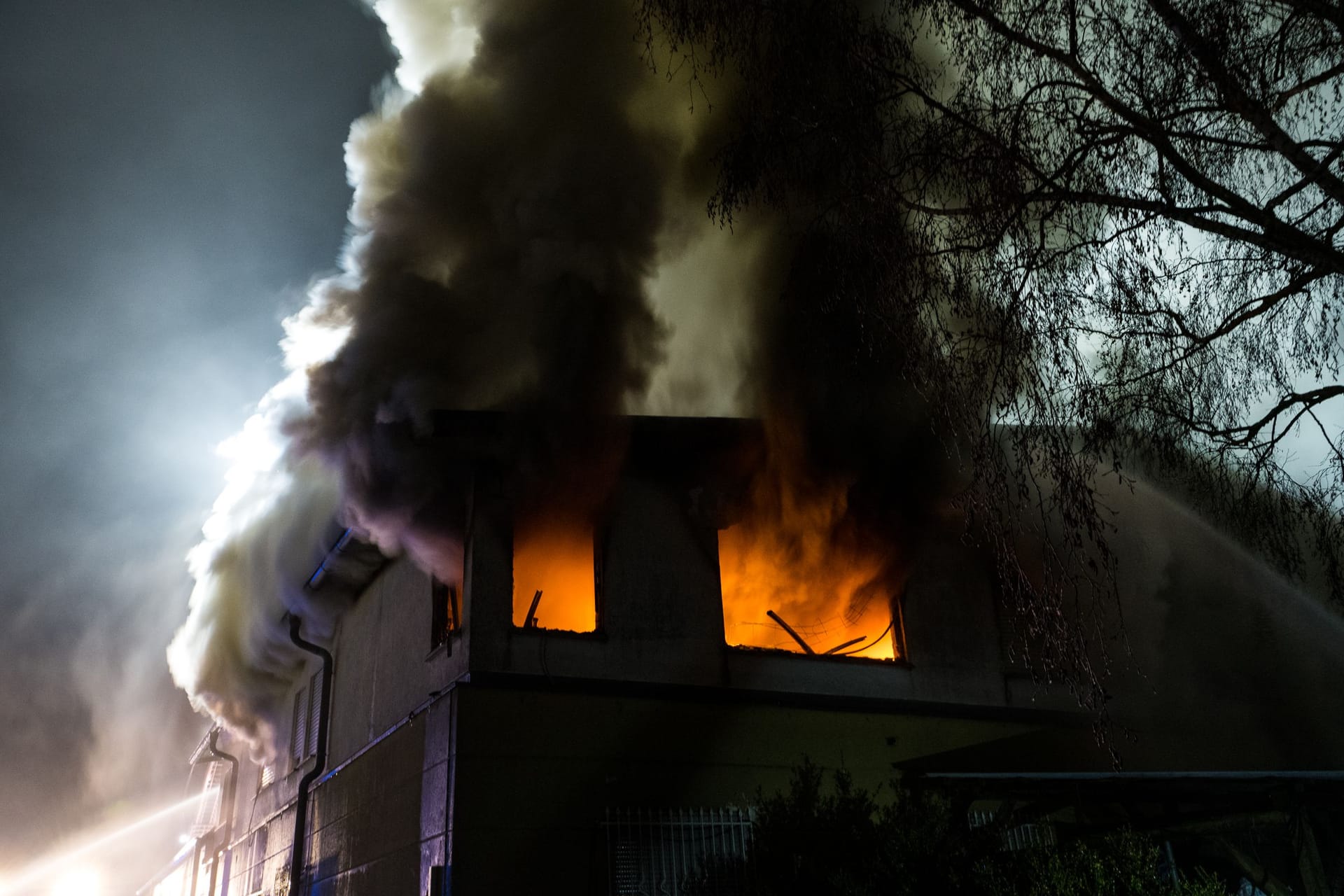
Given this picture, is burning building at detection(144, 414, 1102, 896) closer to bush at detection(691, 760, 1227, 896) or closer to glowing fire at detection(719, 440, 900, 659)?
glowing fire at detection(719, 440, 900, 659)

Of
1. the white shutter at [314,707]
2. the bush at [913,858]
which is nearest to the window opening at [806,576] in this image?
the bush at [913,858]

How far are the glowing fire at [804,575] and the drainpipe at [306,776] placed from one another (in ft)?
23.3

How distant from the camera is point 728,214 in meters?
6.72

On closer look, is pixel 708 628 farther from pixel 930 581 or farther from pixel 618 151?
pixel 618 151

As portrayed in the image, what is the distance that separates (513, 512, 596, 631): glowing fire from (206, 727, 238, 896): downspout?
48.8 ft

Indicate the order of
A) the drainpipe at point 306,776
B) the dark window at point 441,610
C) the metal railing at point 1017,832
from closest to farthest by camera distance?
the metal railing at point 1017,832
the dark window at point 441,610
the drainpipe at point 306,776

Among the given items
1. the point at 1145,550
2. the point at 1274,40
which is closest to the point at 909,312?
the point at 1274,40

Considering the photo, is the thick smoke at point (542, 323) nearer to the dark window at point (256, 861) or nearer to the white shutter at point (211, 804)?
the dark window at point (256, 861)

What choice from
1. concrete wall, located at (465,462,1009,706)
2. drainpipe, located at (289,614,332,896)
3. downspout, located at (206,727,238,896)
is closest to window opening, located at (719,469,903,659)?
concrete wall, located at (465,462,1009,706)

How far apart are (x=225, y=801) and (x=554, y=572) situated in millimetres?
17289

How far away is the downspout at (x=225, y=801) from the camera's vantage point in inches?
920

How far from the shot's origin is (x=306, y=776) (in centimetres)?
1566

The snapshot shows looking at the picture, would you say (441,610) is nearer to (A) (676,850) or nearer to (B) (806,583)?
(A) (676,850)

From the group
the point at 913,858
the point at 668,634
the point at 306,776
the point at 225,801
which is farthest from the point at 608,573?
the point at 225,801
